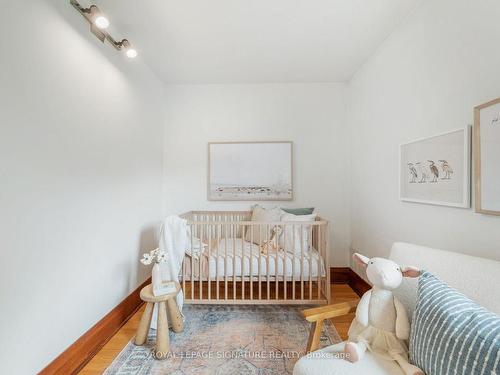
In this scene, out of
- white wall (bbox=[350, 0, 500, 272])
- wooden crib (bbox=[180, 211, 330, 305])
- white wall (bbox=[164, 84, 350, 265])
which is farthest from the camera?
white wall (bbox=[164, 84, 350, 265])

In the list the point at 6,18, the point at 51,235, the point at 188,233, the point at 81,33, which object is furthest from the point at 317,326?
the point at 81,33

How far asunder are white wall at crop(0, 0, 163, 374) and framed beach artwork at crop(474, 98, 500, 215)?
2.32 m

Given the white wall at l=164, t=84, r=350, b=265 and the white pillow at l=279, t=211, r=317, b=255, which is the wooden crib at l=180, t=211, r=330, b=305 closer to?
the white pillow at l=279, t=211, r=317, b=255

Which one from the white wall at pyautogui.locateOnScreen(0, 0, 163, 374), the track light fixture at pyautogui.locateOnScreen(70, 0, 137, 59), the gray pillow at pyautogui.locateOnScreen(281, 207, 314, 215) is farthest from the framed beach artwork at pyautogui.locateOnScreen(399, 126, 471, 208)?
the white wall at pyautogui.locateOnScreen(0, 0, 163, 374)

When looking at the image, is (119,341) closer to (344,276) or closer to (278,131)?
Answer: (344,276)

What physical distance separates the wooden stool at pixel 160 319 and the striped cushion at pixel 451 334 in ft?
4.76

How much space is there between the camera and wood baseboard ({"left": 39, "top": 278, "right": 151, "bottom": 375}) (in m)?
1.44

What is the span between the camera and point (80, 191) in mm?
1642

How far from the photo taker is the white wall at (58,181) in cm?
119

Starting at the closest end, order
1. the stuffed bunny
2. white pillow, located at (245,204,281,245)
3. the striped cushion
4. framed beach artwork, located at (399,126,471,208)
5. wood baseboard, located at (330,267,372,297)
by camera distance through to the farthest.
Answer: the striped cushion
the stuffed bunny
framed beach artwork, located at (399,126,471,208)
white pillow, located at (245,204,281,245)
wood baseboard, located at (330,267,372,297)

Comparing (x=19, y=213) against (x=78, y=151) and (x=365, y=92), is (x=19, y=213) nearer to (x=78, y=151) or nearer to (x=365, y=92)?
(x=78, y=151)

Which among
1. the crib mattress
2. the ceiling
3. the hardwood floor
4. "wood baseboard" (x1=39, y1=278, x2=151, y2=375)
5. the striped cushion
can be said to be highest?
the ceiling

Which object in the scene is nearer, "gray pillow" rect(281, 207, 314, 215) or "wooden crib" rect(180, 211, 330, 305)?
"wooden crib" rect(180, 211, 330, 305)

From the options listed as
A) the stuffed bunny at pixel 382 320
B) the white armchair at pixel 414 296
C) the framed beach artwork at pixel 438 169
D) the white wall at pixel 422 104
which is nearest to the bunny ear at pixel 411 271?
the stuffed bunny at pixel 382 320
